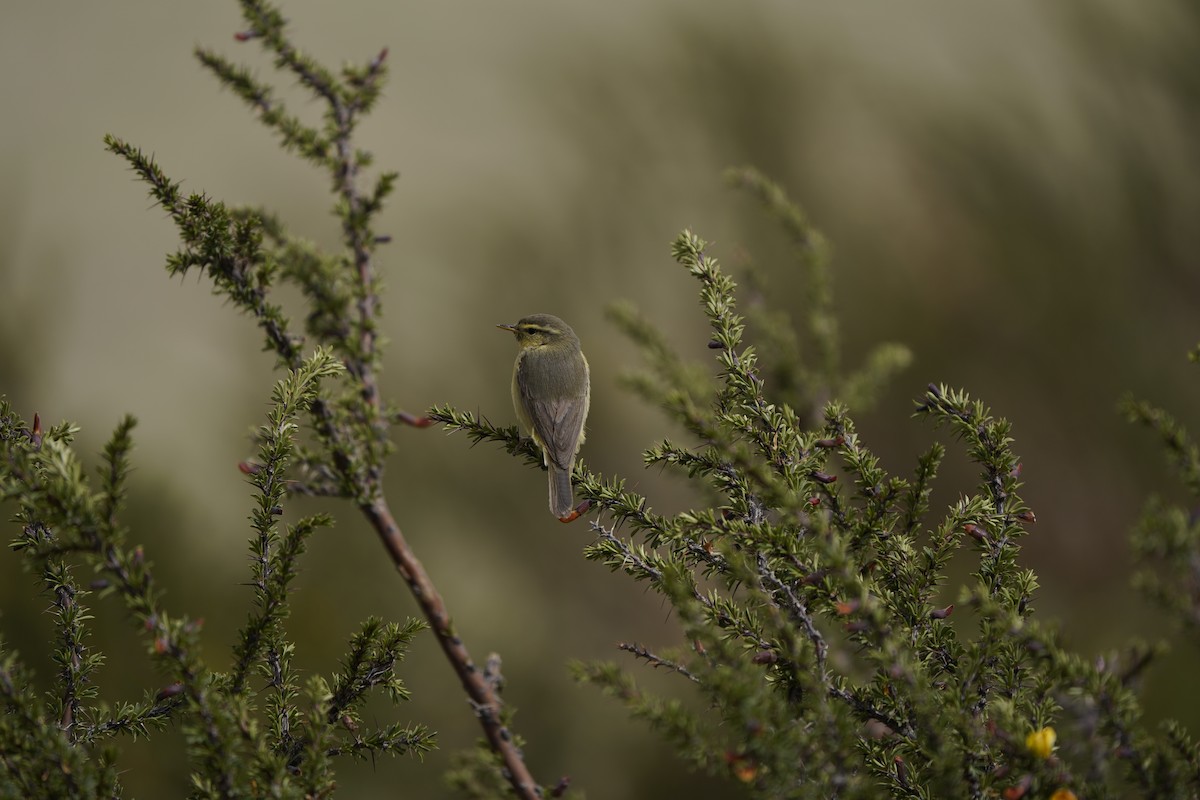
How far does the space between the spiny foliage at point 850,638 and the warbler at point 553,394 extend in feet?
2.85

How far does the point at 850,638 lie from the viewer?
45.6 inches

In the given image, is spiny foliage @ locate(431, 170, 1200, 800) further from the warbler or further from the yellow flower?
the warbler

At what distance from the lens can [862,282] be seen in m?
5.78

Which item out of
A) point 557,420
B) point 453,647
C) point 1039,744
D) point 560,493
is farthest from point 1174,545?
point 557,420

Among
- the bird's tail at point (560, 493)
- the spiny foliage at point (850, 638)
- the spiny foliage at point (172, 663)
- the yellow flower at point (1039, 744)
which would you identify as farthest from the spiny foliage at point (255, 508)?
the bird's tail at point (560, 493)

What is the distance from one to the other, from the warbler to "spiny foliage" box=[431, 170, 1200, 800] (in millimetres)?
870

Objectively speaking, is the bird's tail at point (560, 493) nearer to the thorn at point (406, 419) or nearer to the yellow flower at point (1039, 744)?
the thorn at point (406, 419)

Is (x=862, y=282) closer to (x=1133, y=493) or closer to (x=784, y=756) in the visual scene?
(x=1133, y=493)

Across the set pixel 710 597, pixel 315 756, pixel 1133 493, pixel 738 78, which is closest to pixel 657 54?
pixel 738 78

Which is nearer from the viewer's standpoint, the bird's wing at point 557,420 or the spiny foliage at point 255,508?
the spiny foliage at point 255,508

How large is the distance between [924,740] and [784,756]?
0.24m

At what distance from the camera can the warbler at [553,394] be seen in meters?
2.45

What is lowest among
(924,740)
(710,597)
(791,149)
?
(924,740)

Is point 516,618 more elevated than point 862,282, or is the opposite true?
point 862,282
